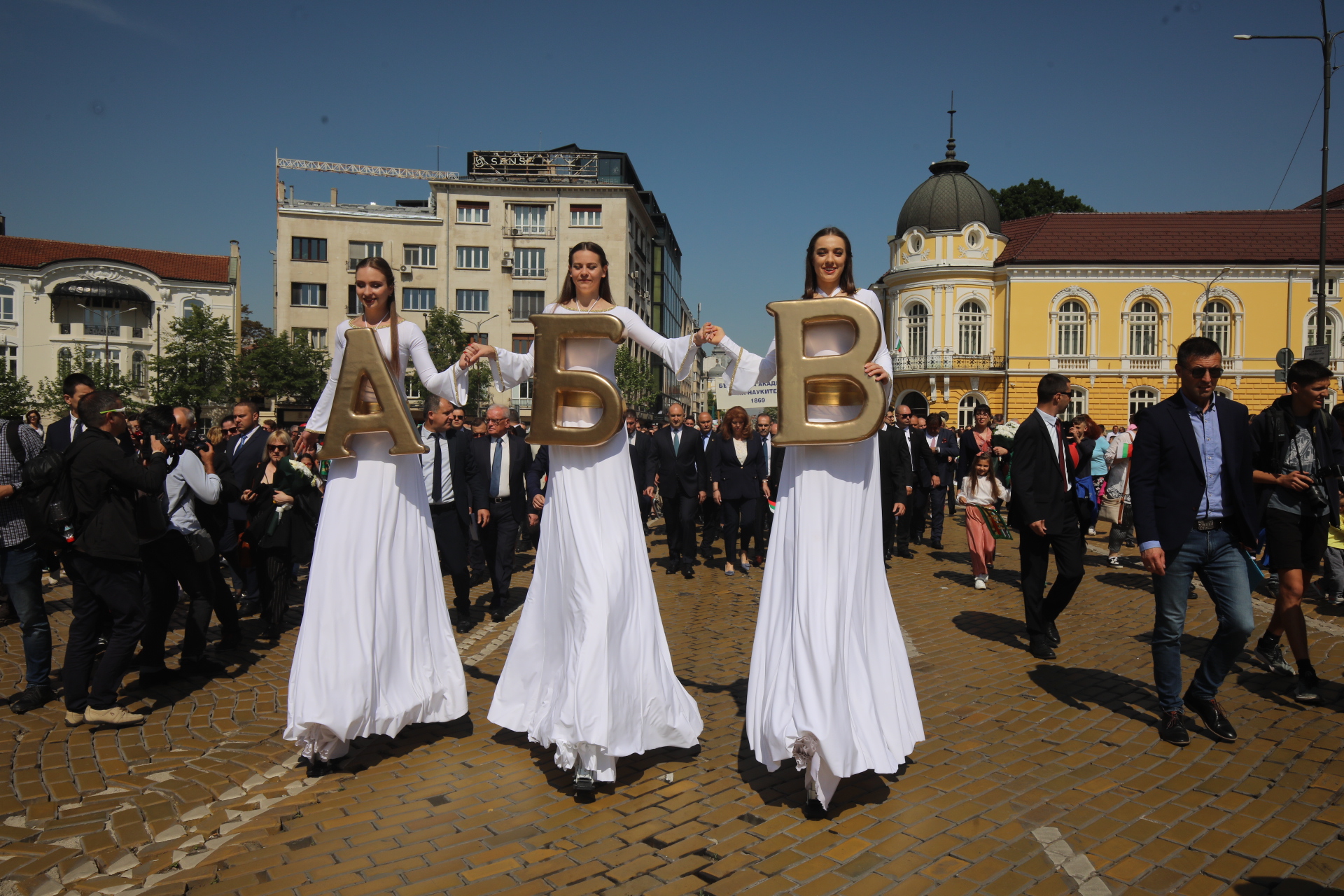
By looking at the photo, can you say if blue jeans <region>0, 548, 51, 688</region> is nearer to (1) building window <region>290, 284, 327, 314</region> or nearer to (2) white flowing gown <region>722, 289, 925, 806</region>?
(2) white flowing gown <region>722, 289, 925, 806</region>

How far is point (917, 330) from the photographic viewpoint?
52.7 meters

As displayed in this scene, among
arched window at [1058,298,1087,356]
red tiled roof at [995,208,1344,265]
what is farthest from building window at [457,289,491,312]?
arched window at [1058,298,1087,356]

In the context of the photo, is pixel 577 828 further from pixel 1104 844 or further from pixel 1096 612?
pixel 1096 612

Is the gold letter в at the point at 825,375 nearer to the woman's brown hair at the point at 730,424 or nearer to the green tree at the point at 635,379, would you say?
the woman's brown hair at the point at 730,424

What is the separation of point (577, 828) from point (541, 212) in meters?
59.6

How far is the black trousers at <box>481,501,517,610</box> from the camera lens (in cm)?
914

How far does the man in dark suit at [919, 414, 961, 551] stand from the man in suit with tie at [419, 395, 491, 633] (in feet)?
26.7

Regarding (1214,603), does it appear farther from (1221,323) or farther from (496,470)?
(1221,323)

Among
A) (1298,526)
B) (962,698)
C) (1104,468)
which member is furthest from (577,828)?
(1104,468)

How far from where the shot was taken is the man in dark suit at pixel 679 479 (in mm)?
11727

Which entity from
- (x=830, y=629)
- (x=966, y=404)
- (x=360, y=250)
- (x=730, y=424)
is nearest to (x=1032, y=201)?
(x=966, y=404)

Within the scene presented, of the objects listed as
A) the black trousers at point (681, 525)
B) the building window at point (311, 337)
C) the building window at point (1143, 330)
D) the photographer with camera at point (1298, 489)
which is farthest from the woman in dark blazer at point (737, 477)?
the building window at point (311, 337)

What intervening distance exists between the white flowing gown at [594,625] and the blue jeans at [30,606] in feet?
12.2

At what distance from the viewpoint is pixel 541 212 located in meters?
59.7
